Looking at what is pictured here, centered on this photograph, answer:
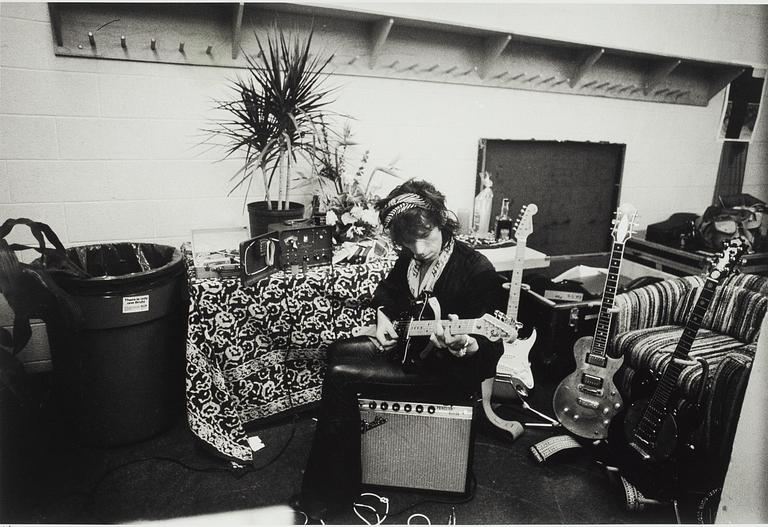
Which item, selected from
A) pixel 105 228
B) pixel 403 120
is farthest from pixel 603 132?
pixel 105 228

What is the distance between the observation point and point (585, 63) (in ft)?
10.8

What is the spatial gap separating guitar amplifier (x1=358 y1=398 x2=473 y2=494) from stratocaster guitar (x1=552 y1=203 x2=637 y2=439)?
62 centimetres

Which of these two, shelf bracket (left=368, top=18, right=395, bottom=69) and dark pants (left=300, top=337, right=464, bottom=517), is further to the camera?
shelf bracket (left=368, top=18, right=395, bottom=69)

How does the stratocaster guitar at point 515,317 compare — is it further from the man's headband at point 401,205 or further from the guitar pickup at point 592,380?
the man's headband at point 401,205

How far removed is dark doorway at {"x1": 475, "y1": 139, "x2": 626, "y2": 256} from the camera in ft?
11.2

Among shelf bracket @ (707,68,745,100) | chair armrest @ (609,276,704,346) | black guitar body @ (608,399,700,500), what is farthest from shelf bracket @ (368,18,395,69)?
shelf bracket @ (707,68,745,100)

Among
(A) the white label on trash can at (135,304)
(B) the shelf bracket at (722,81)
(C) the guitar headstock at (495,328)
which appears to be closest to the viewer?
(C) the guitar headstock at (495,328)

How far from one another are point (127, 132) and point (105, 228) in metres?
0.52

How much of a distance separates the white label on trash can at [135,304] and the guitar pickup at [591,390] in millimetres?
1899

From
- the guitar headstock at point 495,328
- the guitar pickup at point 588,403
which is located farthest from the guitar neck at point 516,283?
the guitar headstock at point 495,328

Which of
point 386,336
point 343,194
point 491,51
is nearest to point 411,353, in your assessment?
point 386,336

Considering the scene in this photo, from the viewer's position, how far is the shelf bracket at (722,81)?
370cm

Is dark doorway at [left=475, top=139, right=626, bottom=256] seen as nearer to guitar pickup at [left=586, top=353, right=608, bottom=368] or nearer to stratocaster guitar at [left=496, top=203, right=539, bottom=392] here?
stratocaster guitar at [left=496, top=203, right=539, bottom=392]

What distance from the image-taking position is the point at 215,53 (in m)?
2.55
